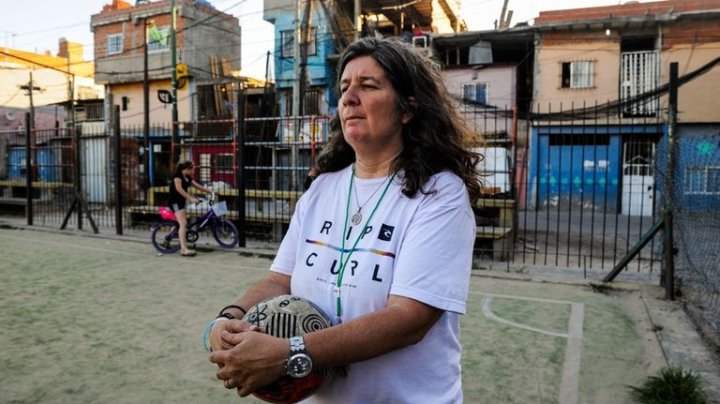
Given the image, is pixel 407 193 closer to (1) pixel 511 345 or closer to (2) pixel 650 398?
(2) pixel 650 398

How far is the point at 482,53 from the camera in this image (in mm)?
20562

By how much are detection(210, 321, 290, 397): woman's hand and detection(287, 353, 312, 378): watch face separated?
0.7 inches

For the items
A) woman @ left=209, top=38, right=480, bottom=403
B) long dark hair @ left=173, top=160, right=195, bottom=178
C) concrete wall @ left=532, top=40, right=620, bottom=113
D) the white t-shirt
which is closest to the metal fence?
woman @ left=209, top=38, right=480, bottom=403

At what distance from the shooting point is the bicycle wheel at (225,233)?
31.4 feet

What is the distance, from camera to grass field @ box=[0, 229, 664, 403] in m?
3.43

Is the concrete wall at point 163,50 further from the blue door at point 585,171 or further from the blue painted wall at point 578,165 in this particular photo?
the blue door at point 585,171

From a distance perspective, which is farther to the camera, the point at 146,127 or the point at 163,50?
the point at 163,50

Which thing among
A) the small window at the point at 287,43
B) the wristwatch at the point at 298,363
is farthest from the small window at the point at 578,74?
the wristwatch at the point at 298,363

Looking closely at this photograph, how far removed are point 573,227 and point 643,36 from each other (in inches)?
400

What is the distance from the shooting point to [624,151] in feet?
60.6

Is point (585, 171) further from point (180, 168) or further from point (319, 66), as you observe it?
point (180, 168)

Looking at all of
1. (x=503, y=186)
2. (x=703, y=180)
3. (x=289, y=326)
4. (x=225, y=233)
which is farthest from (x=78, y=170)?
(x=289, y=326)

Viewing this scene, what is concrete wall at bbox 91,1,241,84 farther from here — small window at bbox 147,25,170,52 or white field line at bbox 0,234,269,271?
white field line at bbox 0,234,269,271

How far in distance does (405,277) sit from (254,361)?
1.42 feet
